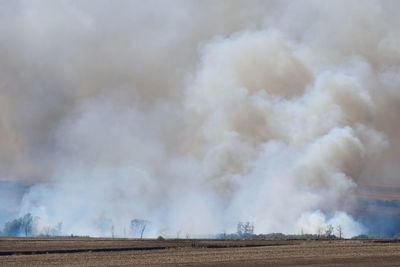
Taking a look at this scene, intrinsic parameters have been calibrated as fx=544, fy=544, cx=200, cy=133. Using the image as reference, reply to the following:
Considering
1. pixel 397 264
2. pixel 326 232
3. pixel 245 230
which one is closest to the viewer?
pixel 397 264

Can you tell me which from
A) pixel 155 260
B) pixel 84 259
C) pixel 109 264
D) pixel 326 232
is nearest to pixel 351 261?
pixel 155 260

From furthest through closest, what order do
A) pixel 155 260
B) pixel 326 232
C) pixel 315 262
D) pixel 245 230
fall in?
pixel 245 230, pixel 326 232, pixel 155 260, pixel 315 262

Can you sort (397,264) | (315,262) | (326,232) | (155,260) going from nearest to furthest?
(397,264), (315,262), (155,260), (326,232)

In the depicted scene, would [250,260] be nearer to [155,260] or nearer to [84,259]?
[155,260]

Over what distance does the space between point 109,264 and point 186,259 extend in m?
10.8

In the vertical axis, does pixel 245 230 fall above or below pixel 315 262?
above

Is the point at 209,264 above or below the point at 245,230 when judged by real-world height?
below

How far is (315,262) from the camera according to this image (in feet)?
203

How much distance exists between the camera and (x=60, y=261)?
6512cm

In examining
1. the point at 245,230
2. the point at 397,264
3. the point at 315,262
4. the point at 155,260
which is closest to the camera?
the point at 397,264

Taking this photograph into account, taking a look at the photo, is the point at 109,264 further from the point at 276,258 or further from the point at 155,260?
the point at 276,258

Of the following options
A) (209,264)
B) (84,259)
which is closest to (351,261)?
(209,264)

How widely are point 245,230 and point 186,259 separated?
5275 inches

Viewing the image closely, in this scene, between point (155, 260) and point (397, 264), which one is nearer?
point (397, 264)
